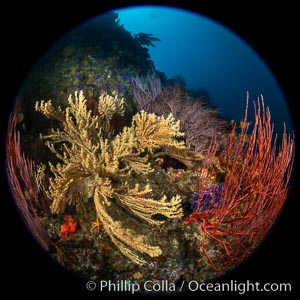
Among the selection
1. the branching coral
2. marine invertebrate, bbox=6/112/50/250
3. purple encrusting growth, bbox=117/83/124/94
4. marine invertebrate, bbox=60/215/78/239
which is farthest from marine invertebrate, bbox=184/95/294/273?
purple encrusting growth, bbox=117/83/124/94

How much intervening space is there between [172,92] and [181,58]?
597 millimetres

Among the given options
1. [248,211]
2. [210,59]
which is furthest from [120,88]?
[248,211]

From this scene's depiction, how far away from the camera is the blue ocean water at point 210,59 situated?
4188mm

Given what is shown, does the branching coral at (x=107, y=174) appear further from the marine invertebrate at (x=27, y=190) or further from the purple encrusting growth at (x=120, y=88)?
Answer: the purple encrusting growth at (x=120, y=88)

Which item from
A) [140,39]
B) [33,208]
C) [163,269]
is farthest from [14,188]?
[140,39]

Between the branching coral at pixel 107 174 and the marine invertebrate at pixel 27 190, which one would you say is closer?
the branching coral at pixel 107 174

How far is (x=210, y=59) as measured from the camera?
4.37 meters

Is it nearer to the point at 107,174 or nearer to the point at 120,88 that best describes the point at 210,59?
the point at 120,88

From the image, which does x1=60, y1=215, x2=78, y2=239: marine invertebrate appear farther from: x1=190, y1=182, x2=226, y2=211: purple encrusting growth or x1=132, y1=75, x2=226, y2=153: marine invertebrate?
x1=132, y1=75, x2=226, y2=153: marine invertebrate

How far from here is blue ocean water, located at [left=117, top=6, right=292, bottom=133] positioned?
165 inches

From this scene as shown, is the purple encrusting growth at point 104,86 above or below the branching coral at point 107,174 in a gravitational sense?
above

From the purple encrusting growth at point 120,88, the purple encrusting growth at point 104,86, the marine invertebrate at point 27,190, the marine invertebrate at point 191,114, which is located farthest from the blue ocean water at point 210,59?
the marine invertebrate at point 27,190

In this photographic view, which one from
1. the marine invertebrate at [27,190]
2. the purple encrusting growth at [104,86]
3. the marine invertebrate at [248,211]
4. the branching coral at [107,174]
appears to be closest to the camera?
the branching coral at [107,174]

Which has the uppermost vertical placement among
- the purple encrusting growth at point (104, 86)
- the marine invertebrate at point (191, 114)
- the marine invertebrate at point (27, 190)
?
the purple encrusting growth at point (104, 86)
